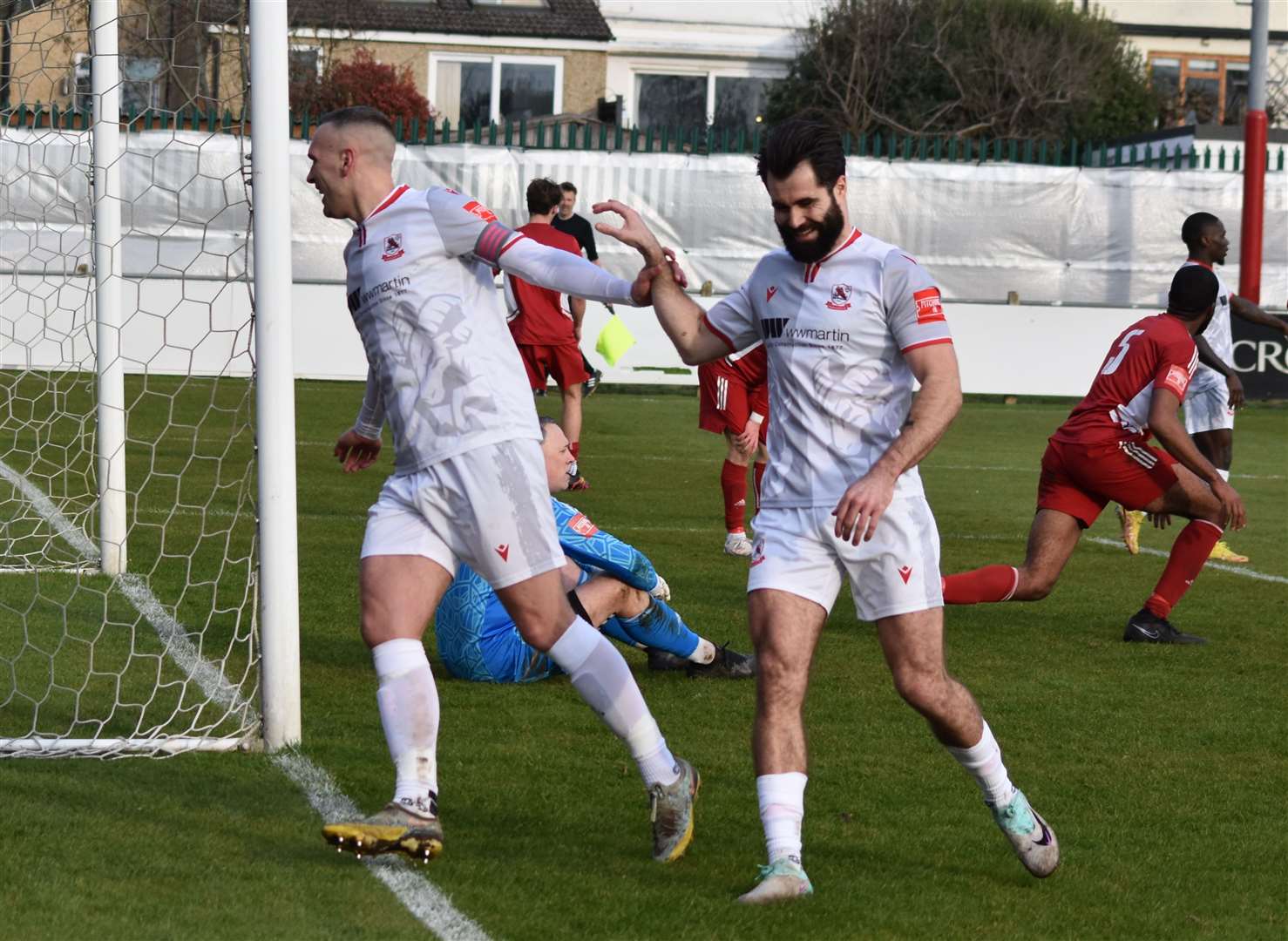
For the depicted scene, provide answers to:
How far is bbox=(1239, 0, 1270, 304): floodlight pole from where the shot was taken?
23188mm

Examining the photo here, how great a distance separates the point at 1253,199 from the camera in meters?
23.2

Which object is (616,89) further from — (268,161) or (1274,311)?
(268,161)

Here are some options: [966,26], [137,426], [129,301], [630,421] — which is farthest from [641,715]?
[966,26]

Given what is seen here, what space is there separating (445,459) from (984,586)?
3.47 meters

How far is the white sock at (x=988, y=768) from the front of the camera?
4.57m

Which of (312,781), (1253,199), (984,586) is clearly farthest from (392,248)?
(1253,199)

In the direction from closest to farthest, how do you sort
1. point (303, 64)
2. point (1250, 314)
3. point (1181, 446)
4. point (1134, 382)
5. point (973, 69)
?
point (1181, 446) → point (1134, 382) → point (1250, 314) → point (303, 64) → point (973, 69)

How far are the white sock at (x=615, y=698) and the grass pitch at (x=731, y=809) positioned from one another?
0.83ft

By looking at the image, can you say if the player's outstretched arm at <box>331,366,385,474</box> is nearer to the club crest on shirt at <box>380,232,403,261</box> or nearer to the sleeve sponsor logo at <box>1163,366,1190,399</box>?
the club crest on shirt at <box>380,232,403,261</box>

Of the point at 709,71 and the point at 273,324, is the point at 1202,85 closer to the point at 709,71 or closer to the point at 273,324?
the point at 709,71

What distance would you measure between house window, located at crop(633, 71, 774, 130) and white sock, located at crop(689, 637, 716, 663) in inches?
1351

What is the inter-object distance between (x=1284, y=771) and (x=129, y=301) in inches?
580

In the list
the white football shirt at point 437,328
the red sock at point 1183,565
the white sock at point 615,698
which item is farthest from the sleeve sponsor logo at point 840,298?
the red sock at point 1183,565

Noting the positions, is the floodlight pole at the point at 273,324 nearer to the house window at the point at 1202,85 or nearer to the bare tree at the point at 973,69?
the bare tree at the point at 973,69
